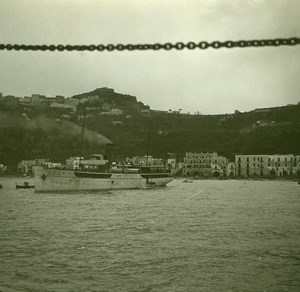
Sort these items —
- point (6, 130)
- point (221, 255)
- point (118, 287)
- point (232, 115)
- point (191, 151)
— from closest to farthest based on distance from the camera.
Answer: point (118, 287), point (221, 255), point (6, 130), point (191, 151), point (232, 115)

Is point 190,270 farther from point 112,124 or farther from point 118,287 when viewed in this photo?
point 112,124

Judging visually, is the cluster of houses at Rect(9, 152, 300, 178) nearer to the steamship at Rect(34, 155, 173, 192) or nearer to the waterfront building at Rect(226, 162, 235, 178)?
the waterfront building at Rect(226, 162, 235, 178)

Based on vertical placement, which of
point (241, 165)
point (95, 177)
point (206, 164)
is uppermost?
point (206, 164)

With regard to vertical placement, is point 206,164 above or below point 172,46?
below

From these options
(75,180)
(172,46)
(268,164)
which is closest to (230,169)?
(268,164)

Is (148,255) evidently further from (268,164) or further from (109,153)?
(268,164)

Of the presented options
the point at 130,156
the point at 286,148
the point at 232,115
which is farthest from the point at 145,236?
the point at 232,115

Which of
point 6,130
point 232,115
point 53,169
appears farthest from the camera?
point 232,115
